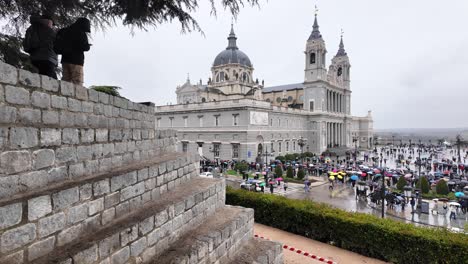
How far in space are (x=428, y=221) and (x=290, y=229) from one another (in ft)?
30.6

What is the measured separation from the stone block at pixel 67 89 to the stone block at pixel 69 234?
2.23 metres

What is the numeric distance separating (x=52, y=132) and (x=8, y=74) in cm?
98

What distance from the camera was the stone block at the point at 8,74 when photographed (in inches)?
142

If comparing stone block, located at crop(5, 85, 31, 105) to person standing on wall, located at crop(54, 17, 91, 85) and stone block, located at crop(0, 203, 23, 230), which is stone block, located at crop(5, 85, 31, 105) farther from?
person standing on wall, located at crop(54, 17, 91, 85)

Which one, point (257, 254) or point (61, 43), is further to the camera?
point (257, 254)

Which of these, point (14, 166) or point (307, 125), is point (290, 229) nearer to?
point (14, 166)

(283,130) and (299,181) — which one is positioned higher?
(283,130)

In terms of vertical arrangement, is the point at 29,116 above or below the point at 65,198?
above

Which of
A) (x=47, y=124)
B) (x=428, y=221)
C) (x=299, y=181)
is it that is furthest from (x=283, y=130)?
(x=47, y=124)

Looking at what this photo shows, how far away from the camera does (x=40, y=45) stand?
558 cm

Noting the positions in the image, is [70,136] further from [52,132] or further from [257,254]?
[257,254]

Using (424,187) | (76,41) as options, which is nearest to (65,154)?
(76,41)

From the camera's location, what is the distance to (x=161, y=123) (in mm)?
47031

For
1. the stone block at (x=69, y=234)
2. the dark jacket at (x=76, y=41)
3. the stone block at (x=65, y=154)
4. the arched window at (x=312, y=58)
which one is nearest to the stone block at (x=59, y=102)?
the stone block at (x=65, y=154)
